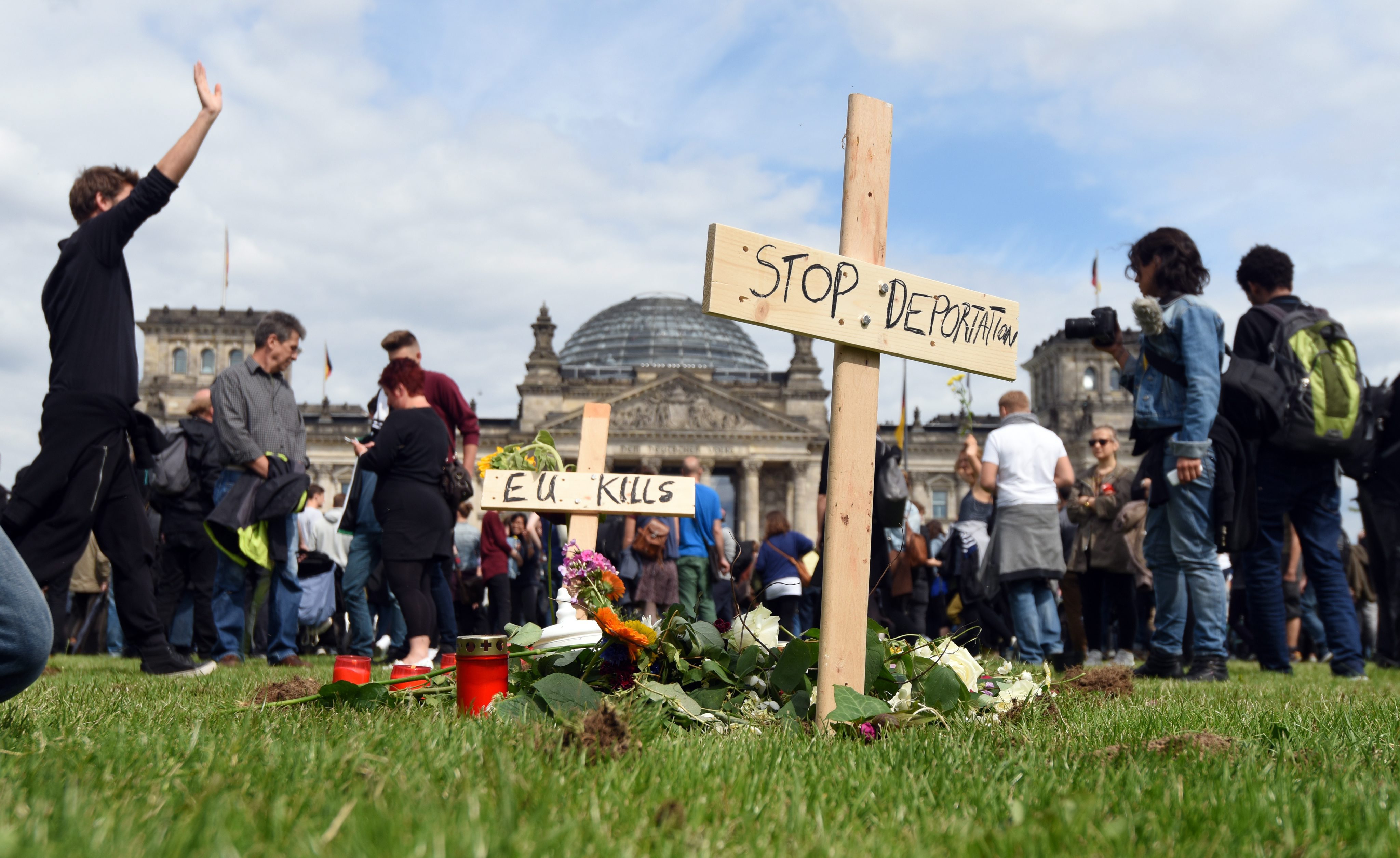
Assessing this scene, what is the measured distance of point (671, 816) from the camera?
5.19ft

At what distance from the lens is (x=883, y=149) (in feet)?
9.68

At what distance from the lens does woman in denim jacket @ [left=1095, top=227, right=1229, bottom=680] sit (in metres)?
5.15

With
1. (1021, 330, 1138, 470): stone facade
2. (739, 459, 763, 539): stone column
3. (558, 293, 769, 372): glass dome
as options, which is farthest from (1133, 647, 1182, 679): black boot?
(558, 293, 769, 372): glass dome

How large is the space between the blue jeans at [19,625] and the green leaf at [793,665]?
1796 millimetres

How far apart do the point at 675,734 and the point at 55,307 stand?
3787 millimetres

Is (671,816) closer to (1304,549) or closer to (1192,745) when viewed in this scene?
(1192,745)

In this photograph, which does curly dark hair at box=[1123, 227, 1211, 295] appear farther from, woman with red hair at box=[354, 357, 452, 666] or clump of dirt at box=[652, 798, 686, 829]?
clump of dirt at box=[652, 798, 686, 829]

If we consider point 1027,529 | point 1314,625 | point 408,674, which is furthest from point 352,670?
point 1314,625

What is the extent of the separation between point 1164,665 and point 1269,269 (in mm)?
2492

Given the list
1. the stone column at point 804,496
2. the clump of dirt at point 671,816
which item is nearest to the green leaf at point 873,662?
the clump of dirt at point 671,816

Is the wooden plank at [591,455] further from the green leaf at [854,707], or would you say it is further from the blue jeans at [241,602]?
the blue jeans at [241,602]

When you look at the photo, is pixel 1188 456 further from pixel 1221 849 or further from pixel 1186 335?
→ pixel 1221 849

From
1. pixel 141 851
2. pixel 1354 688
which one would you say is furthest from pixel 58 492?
pixel 1354 688

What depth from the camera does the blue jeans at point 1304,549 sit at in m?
5.84
